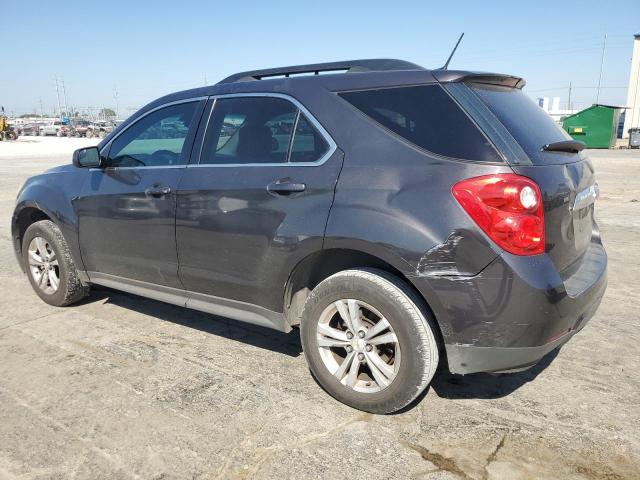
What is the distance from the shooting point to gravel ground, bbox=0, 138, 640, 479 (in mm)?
2377

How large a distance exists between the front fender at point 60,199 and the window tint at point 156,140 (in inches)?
17.5

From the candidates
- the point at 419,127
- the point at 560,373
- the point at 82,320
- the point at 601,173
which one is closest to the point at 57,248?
the point at 82,320

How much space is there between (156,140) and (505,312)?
2685mm

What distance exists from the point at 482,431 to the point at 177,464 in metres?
1.51

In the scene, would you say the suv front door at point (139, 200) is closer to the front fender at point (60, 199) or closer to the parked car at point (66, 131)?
the front fender at point (60, 199)

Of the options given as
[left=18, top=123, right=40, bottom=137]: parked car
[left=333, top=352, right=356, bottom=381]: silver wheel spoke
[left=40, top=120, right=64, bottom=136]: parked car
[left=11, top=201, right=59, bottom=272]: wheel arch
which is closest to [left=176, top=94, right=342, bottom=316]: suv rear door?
[left=333, top=352, right=356, bottom=381]: silver wheel spoke

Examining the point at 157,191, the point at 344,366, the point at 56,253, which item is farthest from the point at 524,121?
the point at 56,253

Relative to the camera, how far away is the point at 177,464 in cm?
239

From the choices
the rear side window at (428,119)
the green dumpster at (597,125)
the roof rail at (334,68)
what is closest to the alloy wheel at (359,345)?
the rear side window at (428,119)

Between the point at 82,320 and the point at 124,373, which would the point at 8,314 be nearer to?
the point at 82,320

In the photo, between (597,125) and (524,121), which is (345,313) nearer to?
(524,121)

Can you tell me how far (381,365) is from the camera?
2711mm

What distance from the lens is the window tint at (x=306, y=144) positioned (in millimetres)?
2875

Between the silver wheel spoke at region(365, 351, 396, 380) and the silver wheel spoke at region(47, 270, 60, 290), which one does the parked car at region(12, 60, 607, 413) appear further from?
the silver wheel spoke at region(47, 270, 60, 290)
